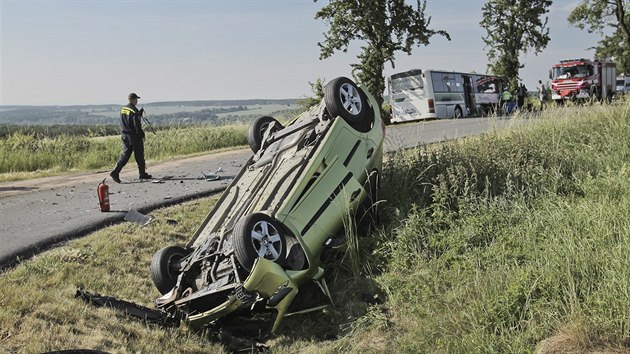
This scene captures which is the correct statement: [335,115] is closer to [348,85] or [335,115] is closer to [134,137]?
[348,85]

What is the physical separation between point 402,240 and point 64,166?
11.8 meters

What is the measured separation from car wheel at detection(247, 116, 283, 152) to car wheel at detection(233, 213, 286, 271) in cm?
262

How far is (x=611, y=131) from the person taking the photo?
9.33 m

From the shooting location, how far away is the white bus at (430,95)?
2725 cm

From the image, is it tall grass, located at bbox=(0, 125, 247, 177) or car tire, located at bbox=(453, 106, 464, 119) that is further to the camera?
car tire, located at bbox=(453, 106, 464, 119)

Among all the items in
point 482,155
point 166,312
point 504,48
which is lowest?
point 166,312

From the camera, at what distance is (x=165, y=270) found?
20.1ft

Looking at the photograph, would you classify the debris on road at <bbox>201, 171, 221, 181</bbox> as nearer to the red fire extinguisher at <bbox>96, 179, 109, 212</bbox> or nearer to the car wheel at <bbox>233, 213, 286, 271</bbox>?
the red fire extinguisher at <bbox>96, 179, 109, 212</bbox>

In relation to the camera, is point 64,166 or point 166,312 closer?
point 166,312

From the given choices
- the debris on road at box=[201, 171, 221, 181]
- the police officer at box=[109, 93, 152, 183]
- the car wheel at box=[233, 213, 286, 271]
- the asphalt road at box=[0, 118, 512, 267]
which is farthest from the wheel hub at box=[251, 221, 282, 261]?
the police officer at box=[109, 93, 152, 183]

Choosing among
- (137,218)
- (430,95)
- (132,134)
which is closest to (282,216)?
(137,218)

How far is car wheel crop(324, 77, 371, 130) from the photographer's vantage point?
6832 millimetres

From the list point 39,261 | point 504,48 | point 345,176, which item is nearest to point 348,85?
point 345,176

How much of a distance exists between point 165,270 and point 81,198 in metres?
4.48
